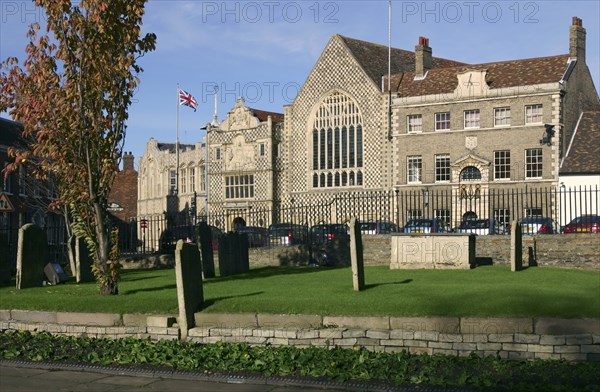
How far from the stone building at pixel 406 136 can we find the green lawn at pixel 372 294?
2047 centimetres

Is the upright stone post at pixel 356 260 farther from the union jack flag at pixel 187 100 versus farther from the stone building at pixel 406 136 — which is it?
the union jack flag at pixel 187 100

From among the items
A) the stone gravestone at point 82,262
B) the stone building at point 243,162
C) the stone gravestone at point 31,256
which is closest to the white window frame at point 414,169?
the stone building at point 243,162

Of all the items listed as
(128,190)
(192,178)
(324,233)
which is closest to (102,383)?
(324,233)

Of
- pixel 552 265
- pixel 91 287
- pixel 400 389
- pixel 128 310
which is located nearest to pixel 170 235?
pixel 91 287

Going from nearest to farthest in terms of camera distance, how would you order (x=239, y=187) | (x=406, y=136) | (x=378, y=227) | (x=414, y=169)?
1. (x=378, y=227)
2. (x=414, y=169)
3. (x=406, y=136)
4. (x=239, y=187)

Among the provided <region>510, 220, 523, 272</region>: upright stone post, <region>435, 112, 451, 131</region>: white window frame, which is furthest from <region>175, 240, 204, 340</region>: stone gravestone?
<region>435, 112, 451, 131</region>: white window frame

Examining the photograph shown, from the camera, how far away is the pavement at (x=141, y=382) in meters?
11.1

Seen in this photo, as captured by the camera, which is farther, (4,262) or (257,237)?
(257,237)

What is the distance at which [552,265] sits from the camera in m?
23.3

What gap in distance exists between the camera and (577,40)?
4981cm

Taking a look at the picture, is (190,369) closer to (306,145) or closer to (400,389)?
(400,389)

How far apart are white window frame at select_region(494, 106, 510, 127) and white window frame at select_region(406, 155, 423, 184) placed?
5.41m

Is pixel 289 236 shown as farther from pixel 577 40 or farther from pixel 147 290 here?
pixel 577 40

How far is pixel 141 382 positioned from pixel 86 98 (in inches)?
337
